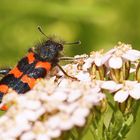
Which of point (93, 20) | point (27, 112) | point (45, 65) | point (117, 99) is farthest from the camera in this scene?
point (93, 20)

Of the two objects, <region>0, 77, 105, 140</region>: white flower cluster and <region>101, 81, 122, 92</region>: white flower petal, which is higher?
<region>101, 81, 122, 92</region>: white flower petal

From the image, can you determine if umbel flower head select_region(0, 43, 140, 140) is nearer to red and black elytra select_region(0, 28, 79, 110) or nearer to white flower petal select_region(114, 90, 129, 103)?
white flower petal select_region(114, 90, 129, 103)

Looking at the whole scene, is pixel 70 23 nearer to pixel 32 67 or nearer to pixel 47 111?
pixel 32 67

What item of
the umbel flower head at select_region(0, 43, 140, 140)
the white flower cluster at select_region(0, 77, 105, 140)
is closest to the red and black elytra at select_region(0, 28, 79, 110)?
the umbel flower head at select_region(0, 43, 140, 140)

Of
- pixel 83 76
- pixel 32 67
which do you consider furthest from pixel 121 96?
pixel 32 67

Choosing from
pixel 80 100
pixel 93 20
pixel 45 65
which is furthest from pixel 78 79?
pixel 93 20

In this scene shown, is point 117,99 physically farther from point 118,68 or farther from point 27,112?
point 27,112

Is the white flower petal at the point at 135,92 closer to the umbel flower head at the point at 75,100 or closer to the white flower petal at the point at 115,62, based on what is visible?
the umbel flower head at the point at 75,100
